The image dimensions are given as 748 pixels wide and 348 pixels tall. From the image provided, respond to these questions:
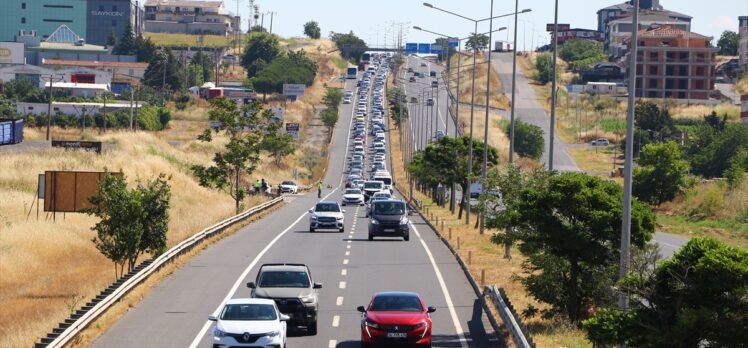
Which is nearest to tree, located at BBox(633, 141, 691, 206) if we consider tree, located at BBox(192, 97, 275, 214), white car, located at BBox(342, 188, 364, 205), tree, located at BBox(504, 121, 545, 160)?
white car, located at BBox(342, 188, 364, 205)

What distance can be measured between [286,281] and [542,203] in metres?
6.30

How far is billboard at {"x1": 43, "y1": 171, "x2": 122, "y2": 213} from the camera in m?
51.7

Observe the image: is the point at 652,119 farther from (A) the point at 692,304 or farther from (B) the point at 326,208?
(A) the point at 692,304

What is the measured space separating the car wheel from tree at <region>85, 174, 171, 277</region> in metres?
13.4

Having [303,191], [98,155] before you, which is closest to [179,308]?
[98,155]

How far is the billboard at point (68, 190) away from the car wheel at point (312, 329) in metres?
26.4

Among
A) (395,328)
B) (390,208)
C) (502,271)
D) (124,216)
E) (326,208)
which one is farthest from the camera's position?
(326,208)

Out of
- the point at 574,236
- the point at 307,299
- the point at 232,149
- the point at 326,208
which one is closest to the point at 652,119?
the point at 232,149

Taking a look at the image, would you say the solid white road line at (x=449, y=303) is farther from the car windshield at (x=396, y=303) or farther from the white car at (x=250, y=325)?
the white car at (x=250, y=325)

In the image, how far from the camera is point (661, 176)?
309ft

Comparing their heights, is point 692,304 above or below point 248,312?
above

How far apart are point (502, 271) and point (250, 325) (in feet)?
56.7

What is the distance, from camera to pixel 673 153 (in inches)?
3743

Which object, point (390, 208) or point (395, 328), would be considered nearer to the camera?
point (395, 328)
